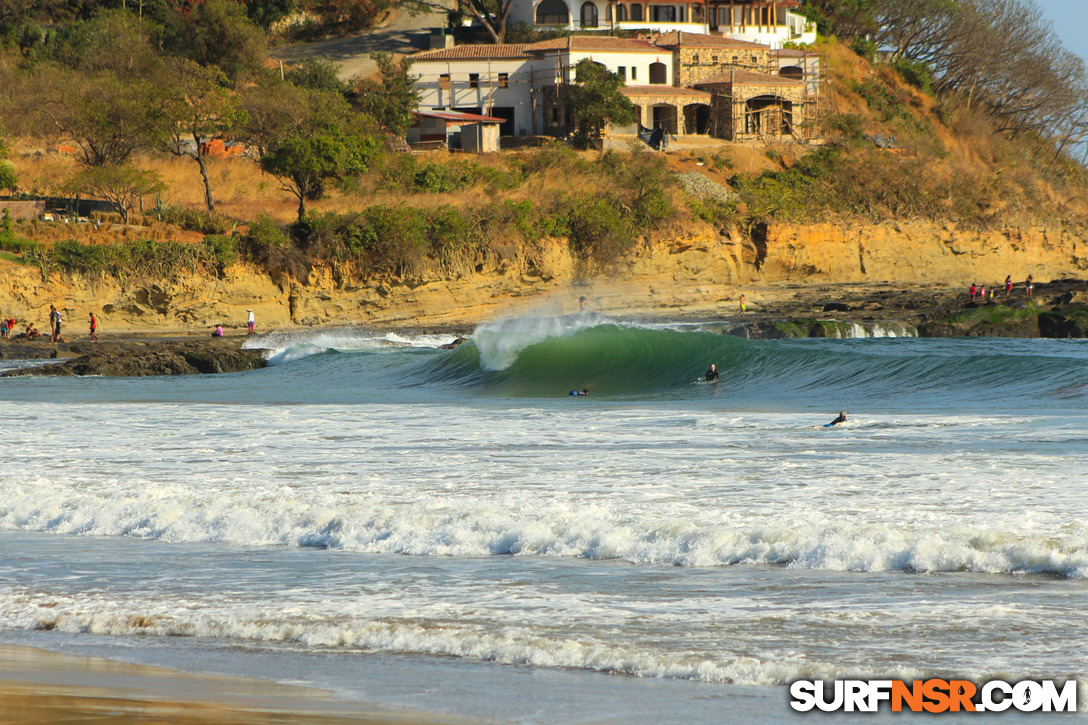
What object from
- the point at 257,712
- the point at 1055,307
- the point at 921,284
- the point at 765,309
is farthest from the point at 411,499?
the point at 921,284

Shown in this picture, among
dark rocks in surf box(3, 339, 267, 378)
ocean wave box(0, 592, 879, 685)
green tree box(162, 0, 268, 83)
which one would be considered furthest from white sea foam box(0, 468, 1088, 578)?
green tree box(162, 0, 268, 83)

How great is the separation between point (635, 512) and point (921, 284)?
154ft

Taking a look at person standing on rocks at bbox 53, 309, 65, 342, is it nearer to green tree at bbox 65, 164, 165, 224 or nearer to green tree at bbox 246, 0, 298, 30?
green tree at bbox 65, 164, 165, 224

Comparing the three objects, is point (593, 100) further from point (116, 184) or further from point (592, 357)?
point (592, 357)

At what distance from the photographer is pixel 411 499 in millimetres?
10453

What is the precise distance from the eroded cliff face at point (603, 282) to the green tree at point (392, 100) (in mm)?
11730

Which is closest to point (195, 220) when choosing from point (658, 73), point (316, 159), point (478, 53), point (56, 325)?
point (316, 159)

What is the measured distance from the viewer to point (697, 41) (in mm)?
59594

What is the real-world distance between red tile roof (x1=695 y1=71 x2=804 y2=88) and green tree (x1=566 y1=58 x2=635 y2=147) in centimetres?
709

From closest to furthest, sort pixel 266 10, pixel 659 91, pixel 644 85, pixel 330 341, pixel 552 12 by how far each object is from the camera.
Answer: pixel 330 341
pixel 659 91
pixel 644 85
pixel 552 12
pixel 266 10

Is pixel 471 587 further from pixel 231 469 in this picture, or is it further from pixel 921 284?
pixel 921 284

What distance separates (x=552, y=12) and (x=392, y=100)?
16372 millimetres

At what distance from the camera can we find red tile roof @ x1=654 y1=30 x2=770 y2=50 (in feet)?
195

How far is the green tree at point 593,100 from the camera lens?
53531 mm
